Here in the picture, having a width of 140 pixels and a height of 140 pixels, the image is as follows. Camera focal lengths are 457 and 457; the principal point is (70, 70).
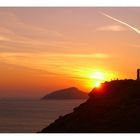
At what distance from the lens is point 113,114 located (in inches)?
322

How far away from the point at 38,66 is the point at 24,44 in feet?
1.35

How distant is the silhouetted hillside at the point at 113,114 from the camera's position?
733cm

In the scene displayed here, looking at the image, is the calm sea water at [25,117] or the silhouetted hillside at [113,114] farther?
the calm sea water at [25,117]

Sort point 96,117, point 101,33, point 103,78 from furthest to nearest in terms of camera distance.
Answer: point 96,117 → point 103,78 → point 101,33

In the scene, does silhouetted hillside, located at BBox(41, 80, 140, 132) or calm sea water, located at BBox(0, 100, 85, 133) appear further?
calm sea water, located at BBox(0, 100, 85, 133)

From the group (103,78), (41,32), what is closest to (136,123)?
(103,78)

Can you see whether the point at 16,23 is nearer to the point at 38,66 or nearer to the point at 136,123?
the point at 38,66

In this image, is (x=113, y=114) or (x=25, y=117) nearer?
(x=113, y=114)

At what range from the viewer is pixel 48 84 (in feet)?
24.7

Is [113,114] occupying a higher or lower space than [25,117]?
lower

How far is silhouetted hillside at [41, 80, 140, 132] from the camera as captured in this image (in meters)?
7.33

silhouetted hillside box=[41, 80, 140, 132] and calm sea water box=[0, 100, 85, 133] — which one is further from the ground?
calm sea water box=[0, 100, 85, 133]

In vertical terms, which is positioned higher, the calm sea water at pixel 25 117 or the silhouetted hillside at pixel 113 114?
the calm sea water at pixel 25 117
